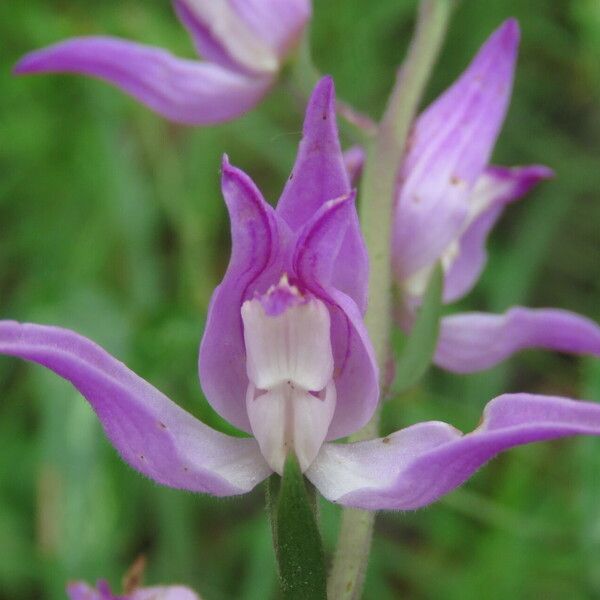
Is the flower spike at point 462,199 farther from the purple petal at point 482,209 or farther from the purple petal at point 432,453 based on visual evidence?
the purple petal at point 432,453

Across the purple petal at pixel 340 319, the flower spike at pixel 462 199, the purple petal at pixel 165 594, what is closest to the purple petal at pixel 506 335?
the flower spike at pixel 462 199

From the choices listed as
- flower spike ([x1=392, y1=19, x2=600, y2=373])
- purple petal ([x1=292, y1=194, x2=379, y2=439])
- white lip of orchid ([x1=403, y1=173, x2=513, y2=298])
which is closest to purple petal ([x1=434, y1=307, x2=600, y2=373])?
flower spike ([x1=392, y1=19, x2=600, y2=373])

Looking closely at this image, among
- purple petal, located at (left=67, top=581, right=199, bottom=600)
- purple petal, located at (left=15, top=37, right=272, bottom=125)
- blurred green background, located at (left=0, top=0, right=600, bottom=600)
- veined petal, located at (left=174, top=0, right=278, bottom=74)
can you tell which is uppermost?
veined petal, located at (left=174, top=0, right=278, bottom=74)

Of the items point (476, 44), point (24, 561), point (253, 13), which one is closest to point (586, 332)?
point (253, 13)

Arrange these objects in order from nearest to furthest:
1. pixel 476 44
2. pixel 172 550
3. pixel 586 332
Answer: pixel 586 332, pixel 172 550, pixel 476 44

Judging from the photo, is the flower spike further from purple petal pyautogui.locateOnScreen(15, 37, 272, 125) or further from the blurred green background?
the blurred green background

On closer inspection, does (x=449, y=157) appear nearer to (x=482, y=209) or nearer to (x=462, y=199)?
(x=462, y=199)

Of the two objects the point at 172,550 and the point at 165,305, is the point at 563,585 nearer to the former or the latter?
the point at 172,550
